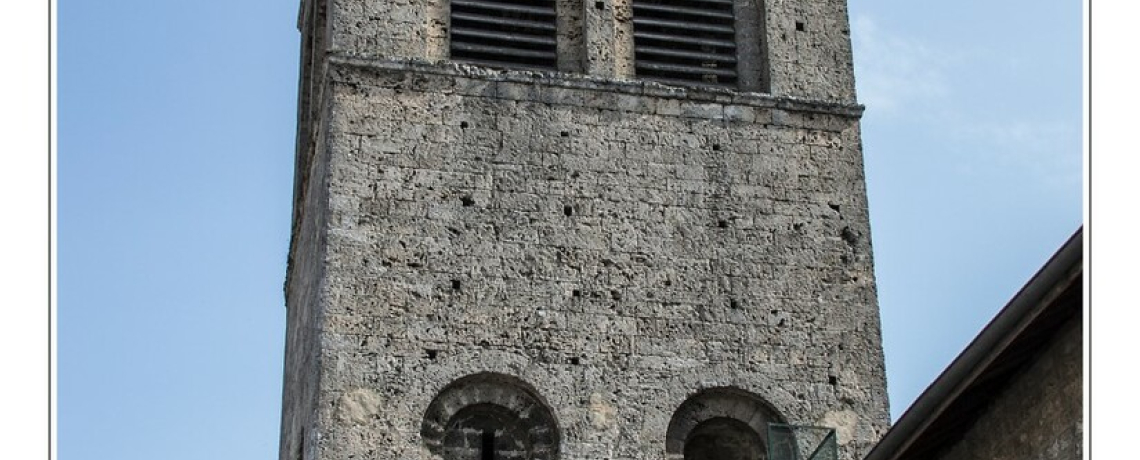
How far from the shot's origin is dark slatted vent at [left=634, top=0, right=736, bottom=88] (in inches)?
685

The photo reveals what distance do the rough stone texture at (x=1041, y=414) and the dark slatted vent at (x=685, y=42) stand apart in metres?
7.67

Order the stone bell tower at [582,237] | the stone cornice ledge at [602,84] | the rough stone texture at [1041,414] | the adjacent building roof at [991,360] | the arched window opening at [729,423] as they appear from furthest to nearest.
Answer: the stone cornice ledge at [602,84] < the arched window opening at [729,423] < the stone bell tower at [582,237] < the rough stone texture at [1041,414] < the adjacent building roof at [991,360]

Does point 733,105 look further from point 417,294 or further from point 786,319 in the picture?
point 417,294

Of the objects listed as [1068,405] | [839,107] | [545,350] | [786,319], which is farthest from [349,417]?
[1068,405]

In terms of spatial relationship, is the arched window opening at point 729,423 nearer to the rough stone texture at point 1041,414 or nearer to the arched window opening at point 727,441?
the arched window opening at point 727,441

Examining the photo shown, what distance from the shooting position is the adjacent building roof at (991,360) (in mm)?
8453

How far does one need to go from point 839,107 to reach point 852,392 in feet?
9.65

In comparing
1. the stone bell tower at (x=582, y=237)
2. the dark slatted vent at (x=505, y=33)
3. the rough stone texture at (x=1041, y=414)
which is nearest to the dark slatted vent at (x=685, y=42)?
the stone bell tower at (x=582, y=237)

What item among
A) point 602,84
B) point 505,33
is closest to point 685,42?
point 602,84

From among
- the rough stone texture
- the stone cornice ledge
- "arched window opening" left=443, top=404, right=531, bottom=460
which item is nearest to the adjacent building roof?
the rough stone texture

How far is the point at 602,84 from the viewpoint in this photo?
664 inches

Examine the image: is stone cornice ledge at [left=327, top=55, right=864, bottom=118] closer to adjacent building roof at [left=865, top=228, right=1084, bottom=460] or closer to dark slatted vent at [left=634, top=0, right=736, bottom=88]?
dark slatted vent at [left=634, top=0, right=736, bottom=88]

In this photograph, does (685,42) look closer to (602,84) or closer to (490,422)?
(602,84)

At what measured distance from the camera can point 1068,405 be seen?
8977 millimetres
